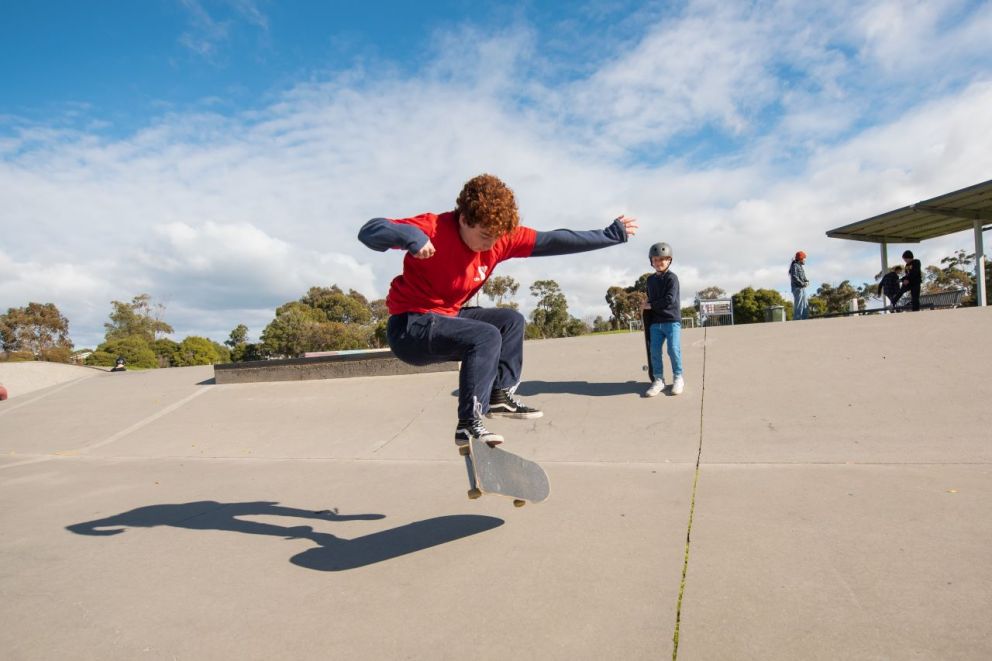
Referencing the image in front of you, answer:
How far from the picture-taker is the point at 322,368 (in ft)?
35.5

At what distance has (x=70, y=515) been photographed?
4.76 metres

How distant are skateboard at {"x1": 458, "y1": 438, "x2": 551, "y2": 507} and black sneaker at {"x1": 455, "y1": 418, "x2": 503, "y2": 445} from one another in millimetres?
37

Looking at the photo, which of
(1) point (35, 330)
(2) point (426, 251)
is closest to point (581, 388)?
(2) point (426, 251)

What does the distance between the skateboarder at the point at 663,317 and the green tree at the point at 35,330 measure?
193 ft

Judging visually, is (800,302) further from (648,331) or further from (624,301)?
Result: (624,301)

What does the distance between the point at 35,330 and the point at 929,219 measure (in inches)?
2647

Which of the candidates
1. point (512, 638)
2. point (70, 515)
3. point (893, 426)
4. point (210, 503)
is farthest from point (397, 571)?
point (893, 426)

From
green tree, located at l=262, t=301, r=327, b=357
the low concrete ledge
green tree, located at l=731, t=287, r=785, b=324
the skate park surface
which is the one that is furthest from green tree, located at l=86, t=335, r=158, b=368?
green tree, located at l=731, t=287, r=785, b=324

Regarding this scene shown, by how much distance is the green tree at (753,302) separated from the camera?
5091cm

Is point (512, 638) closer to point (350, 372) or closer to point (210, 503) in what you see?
point (210, 503)

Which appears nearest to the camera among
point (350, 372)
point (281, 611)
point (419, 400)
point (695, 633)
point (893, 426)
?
point (695, 633)

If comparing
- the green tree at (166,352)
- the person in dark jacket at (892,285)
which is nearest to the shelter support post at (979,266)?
the person in dark jacket at (892,285)

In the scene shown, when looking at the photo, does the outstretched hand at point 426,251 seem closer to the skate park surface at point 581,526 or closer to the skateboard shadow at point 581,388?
the skate park surface at point 581,526

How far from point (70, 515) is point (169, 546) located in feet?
5.56
